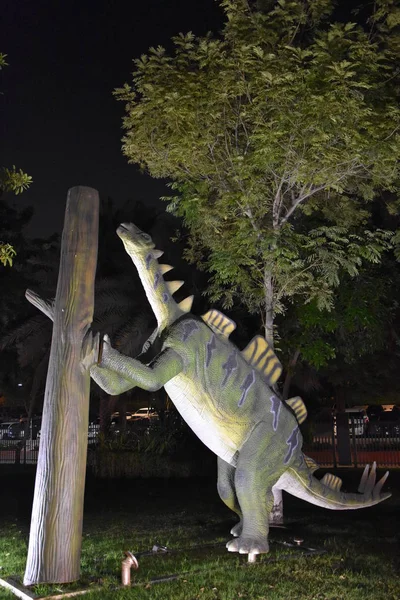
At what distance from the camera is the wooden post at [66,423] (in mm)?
5234

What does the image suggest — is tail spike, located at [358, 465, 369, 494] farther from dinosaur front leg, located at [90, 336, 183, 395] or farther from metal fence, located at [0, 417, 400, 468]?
metal fence, located at [0, 417, 400, 468]

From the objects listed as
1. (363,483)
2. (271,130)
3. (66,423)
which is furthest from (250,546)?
(271,130)

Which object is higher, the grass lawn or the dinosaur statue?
the dinosaur statue

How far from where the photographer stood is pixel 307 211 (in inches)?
385

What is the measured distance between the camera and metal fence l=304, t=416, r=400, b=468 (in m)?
17.2

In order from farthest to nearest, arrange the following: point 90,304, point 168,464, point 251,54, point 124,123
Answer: point 168,464
point 124,123
point 251,54
point 90,304

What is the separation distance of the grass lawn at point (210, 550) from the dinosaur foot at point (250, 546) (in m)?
0.22

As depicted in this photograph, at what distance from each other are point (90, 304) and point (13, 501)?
8313mm

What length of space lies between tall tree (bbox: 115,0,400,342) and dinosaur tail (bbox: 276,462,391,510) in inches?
122

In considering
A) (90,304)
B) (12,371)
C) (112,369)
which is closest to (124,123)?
(90,304)

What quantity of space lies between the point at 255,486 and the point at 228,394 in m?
0.91

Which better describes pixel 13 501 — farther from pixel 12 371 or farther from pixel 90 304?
pixel 12 371

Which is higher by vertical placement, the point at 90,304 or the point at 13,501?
the point at 90,304

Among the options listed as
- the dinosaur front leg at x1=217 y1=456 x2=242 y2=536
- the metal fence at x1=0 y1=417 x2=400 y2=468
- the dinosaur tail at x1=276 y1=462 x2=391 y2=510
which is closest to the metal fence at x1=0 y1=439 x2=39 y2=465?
the metal fence at x1=0 y1=417 x2=400 y2=468
